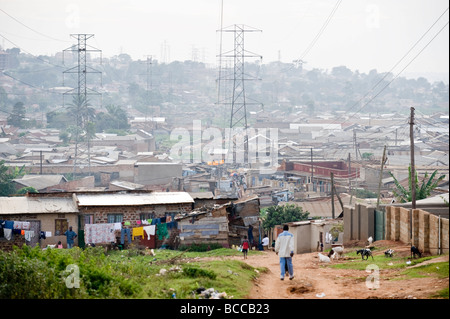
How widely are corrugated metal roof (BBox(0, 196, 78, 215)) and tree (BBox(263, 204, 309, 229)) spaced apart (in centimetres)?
826

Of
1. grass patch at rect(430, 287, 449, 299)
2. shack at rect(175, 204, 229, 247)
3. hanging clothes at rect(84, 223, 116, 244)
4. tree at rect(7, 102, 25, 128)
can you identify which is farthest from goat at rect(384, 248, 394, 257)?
tree at rect(7, 102, 25, 128)

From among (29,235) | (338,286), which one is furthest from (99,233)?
(338,286)

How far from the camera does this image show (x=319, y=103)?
16088cm

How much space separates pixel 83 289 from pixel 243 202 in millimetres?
11428

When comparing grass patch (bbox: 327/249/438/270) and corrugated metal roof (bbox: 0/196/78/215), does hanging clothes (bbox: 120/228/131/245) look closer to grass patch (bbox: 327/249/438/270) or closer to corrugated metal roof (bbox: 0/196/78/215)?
corrugated metal roof (bbox: 0/196/78/215)

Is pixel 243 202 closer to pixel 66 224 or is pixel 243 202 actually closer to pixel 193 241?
pixel 193 241

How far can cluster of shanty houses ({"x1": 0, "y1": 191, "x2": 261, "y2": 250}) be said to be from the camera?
18.8 m

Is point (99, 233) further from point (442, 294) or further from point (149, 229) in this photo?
point (442, 294)

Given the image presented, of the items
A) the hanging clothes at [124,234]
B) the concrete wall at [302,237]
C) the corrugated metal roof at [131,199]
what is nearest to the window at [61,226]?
the corrugated metal roof at [131,199]

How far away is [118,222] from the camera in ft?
63.7

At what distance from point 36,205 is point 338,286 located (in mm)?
11420

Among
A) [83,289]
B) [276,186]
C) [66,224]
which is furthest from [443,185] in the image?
[83,289]

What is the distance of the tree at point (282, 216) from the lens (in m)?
25.7

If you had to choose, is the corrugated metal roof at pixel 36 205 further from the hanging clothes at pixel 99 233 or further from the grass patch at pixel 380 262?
the grass patch at pixel 380 262
